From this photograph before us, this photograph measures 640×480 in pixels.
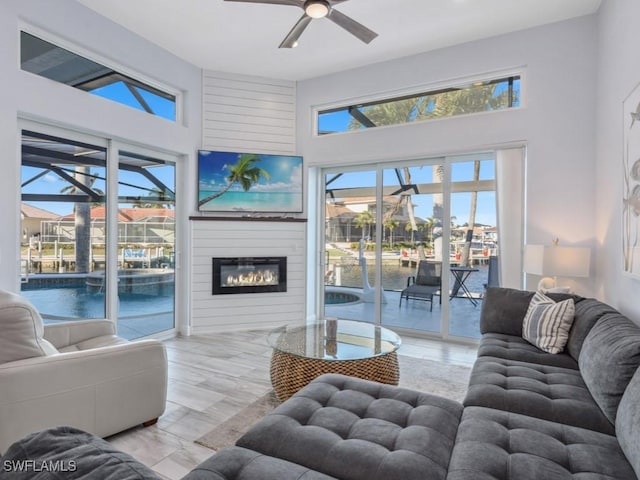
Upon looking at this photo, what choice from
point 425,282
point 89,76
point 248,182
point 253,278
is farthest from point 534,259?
point 89,76

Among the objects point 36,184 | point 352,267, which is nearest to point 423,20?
point 352,267

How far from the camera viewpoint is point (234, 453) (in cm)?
137

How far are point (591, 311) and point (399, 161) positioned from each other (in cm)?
296

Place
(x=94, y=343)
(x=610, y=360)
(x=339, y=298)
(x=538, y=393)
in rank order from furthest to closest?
(x=339, y=298)
(x=94, y=343)
(x=538, y=393)
(x=610, y=360)

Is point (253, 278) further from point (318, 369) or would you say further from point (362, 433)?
point (362, 433)

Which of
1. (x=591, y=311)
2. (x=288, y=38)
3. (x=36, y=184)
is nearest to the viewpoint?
(x=591, y=311)

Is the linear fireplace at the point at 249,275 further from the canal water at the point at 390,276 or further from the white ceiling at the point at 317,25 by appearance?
the white ceiling at the point at 317,25

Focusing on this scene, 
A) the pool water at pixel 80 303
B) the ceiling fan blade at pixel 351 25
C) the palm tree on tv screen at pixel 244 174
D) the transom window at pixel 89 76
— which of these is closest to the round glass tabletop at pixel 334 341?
the pool water at pixel 80 303

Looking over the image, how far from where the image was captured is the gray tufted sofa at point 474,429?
1.27 m

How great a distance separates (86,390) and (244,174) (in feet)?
11.0

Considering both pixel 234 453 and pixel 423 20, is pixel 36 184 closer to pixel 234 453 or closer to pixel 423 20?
pixel 234 453

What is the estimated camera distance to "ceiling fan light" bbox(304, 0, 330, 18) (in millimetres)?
2564

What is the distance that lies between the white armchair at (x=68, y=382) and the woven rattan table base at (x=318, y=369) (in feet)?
2.67

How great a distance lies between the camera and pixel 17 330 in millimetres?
1981
